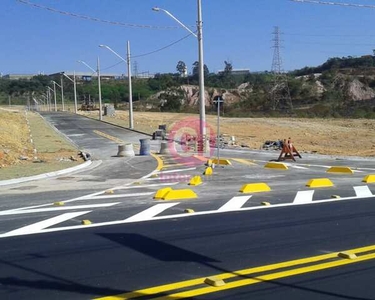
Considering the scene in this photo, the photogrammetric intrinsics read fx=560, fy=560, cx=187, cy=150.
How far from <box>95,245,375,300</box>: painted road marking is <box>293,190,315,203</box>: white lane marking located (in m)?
4.53

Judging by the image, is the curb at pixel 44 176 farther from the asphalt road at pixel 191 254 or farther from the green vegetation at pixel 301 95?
the green vegetation at pixel 301 95

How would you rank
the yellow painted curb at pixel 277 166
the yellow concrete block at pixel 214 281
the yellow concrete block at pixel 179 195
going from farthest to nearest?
the yellow painted curb at pixel 277 166
the yellow concrete block at pixel 179 195
the yellow concrete block at pixel 214 281

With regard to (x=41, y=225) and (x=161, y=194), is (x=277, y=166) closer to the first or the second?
(x=161, y=194)

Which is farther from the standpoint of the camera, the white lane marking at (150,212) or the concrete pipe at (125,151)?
the concrete pipe at (125,151)

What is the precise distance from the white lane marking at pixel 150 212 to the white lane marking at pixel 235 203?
1.12 meters

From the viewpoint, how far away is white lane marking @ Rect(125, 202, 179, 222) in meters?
10.2

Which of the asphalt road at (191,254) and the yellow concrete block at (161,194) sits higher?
the asphalt road at (191,254)

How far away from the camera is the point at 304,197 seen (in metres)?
12.6

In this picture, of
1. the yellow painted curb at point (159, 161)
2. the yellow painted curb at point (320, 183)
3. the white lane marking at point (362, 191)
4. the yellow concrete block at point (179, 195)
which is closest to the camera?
the yellow concrete block at point (179, 195)

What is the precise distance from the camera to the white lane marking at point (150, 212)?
10188 mm

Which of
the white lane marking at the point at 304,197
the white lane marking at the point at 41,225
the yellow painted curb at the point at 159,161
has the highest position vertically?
the white lane marking at the point at 41,225

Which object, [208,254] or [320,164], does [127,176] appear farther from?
[208,254]

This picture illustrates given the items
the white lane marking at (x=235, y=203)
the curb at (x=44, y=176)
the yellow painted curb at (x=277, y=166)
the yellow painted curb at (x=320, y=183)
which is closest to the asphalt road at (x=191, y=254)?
the white lane marking at (x=235, y=203)

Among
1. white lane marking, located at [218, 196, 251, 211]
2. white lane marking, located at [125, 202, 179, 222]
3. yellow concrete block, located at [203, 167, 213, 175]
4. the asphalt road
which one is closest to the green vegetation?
yellow concrete block, located at [203, 167, 213, 175]
